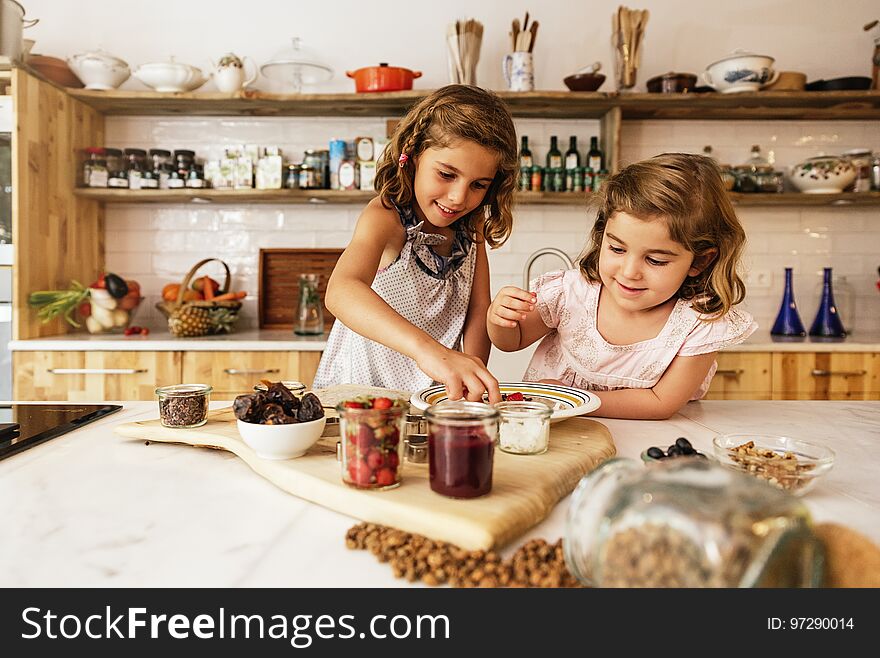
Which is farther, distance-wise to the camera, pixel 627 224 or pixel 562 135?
pixel 562 135

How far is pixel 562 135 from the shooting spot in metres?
3.39

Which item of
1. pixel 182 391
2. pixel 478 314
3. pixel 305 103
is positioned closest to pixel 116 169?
pixel 305 103

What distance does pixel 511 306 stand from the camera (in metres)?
1.46

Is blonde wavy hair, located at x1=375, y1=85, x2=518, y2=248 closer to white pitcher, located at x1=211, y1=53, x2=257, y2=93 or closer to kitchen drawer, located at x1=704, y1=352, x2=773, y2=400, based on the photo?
kitchen drawer, located at x1=704, y1=352, x2=773, y2=400

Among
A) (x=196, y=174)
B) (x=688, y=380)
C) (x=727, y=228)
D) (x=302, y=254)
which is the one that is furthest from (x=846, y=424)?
(x=196, y=174)

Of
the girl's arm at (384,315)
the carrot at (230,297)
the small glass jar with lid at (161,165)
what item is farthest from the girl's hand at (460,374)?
the small glass jar with lid at (161,165)

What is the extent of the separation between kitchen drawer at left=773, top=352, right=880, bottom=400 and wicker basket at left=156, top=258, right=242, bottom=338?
7.95ft

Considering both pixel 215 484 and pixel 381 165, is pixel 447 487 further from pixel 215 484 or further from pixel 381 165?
pixel 381 165

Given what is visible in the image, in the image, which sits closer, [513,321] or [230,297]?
[513,321]

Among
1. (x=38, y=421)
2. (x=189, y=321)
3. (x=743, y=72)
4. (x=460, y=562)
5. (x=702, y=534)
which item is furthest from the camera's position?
(x=743, y=72)

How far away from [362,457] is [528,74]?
2643 mm

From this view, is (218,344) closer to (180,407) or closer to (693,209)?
(180,407)

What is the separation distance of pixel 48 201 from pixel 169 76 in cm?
78

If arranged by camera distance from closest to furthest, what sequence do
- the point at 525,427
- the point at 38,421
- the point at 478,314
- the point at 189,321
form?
the point at 525,427
the point at 38,421
the point at 478,314
the point at 189,321
